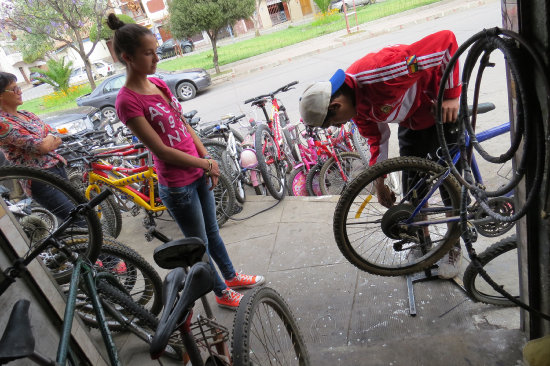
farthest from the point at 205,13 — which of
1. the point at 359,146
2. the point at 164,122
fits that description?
the point at 164,122

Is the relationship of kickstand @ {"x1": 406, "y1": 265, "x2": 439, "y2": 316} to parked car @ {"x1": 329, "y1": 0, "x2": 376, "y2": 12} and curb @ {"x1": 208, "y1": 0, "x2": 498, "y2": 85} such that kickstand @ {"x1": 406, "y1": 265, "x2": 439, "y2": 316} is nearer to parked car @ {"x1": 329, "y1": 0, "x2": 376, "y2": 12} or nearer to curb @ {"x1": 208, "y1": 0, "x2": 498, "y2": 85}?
curb @ {"x1": 208, "y1": 0, "x2": 498, "y2": 85}

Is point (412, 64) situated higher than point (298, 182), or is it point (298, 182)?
point (412, 64)

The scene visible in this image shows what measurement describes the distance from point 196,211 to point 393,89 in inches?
59.5

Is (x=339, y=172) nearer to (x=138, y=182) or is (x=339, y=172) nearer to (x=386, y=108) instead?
(x=138, y=182)

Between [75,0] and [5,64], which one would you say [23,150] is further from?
[5,64]

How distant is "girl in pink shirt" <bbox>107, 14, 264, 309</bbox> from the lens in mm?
2227

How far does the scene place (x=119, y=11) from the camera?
40281mm

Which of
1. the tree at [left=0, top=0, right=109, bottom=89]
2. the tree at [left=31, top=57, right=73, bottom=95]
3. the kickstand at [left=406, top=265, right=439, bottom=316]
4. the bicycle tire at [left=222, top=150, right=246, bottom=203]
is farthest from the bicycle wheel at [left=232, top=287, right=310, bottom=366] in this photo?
the tree at [left=31, top=57, right=73, bottom=95]

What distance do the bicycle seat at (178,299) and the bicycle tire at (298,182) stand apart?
3.73m

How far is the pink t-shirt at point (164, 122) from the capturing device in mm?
2227

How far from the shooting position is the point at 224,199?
4.78 meters

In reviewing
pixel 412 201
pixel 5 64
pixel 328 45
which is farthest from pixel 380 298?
pixel 5 64

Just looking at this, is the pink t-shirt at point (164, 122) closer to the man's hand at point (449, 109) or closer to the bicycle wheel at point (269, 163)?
the man's hand at point (449, 109)

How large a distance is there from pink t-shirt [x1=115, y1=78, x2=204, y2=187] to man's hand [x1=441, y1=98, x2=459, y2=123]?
1.62 m
